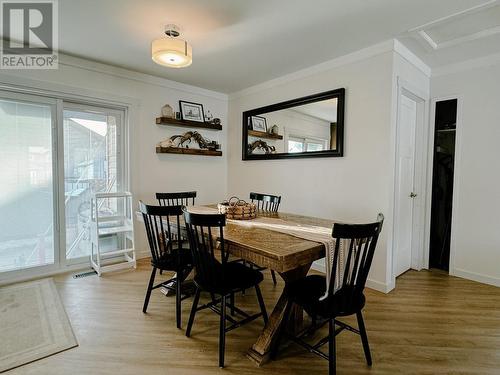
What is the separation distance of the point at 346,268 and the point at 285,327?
2.18 ft

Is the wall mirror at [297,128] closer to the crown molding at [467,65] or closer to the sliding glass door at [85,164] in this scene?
the crown molding at [467,65]

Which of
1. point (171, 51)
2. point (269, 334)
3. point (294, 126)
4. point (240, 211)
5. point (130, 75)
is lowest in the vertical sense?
point (269, 334)

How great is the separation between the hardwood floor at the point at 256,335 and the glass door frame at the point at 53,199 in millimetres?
406

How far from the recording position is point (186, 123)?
3.98 meters

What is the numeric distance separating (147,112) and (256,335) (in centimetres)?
303

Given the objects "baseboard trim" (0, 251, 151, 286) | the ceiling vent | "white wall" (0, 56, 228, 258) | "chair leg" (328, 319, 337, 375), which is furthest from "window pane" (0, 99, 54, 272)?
the ceiling vent

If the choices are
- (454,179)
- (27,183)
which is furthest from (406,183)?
(27,183)

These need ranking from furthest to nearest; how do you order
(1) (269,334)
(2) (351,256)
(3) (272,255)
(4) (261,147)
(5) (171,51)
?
(4) (261,147) < (5) (171,51) < (1) (269,334) < (2) (351,256) < (3) (272,255)

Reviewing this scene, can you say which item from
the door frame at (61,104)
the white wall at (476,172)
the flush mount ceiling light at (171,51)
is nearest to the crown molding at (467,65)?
the white wall at (476,172)

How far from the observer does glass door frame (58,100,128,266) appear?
10.3 ft

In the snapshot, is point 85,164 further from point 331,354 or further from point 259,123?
point 331,354

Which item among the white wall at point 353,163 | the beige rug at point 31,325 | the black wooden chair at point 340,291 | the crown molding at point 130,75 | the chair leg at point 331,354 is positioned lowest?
the beige rug at point 31,325

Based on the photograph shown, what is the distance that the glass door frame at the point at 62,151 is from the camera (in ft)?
10.3

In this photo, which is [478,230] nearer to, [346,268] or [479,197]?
[479,197]
